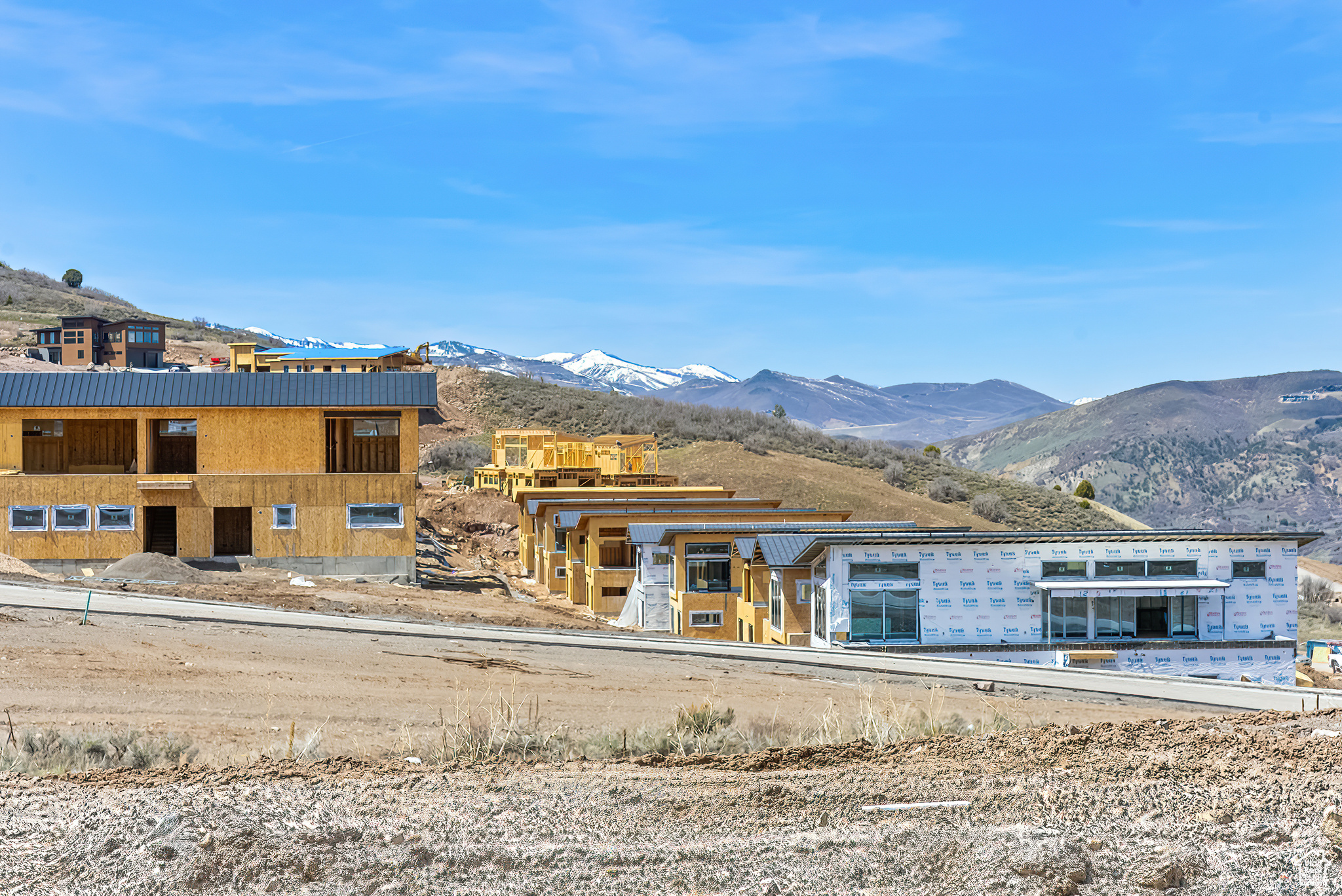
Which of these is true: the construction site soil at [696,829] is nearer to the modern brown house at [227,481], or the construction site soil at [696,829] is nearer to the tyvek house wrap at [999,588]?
the tyvek house wrap at [999,588]

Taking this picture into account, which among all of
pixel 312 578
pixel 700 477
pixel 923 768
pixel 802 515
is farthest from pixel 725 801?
pixel 700 477

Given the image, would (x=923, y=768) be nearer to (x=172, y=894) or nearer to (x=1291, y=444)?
(x=172, y=894)

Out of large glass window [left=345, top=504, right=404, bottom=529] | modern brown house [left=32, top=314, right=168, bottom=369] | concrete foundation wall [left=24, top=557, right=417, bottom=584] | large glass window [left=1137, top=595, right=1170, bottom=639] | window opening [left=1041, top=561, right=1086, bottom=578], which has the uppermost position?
modern brown house [left=32, top=314, right=168, bottom=369]

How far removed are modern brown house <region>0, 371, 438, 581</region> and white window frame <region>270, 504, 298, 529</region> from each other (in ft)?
0.13

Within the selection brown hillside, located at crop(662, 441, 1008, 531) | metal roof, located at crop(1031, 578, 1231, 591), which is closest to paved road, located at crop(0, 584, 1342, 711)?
metal roof, located at crop(1031, 578, 1231, 591)

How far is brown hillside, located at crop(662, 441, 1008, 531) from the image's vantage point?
7031cm

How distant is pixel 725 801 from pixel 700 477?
69102 mm

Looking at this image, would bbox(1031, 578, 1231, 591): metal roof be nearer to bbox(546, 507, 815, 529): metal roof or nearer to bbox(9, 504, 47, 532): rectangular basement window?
bbox(546, 507, 815, 529): metal roof

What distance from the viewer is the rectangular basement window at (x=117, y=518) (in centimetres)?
3216

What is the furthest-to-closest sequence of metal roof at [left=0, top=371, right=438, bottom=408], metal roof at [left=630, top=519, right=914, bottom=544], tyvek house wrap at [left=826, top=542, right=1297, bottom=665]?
metal roof at [left=0, top=371, right=438, bottom=408] < metal roof at [left=630, top=519, right=914, bottom=544] < tyvek house wrap at [left=826, top=542, right=1297, bottom=665]

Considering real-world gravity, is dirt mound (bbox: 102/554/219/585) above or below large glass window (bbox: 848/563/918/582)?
below

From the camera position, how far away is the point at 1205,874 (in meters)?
6.44

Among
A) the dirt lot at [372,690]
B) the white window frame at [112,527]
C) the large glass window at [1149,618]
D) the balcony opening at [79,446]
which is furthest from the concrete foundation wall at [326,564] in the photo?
the large glass window at [1149,618]

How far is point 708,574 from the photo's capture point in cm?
3055
